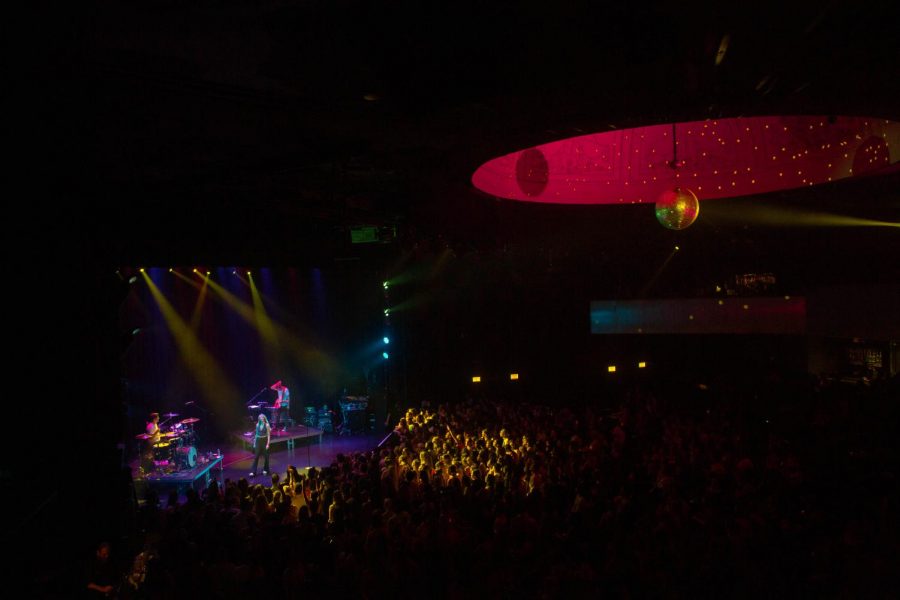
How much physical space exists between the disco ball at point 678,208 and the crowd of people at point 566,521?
7.71 ft

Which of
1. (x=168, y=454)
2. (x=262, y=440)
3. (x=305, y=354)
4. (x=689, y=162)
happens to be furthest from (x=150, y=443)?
(x=689, y=162)

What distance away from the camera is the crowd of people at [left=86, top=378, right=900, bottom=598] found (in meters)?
4.04

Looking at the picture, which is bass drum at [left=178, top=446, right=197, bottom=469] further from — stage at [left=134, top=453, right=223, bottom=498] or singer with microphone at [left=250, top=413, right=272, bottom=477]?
singer with microphone at [left=250, top=413, right=272, bottom=477]

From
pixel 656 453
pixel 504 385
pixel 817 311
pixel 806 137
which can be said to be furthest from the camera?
pixel 504 385

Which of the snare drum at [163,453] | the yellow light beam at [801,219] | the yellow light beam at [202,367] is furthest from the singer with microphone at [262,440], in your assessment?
the yellow light beam at [801,219]

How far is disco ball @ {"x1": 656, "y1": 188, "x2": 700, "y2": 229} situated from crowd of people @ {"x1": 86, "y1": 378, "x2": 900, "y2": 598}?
2.35m

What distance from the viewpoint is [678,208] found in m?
4.02

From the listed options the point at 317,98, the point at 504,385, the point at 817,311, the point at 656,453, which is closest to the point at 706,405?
the point at 817,311

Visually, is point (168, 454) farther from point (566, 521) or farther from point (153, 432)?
point (566, 521)

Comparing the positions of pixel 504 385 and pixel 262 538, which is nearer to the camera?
pixel 262 538

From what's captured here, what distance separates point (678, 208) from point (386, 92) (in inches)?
84.1

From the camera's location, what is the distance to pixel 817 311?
1161cm

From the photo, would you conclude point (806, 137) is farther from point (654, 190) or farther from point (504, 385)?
point (504, 385)

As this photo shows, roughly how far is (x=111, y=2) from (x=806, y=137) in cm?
501
